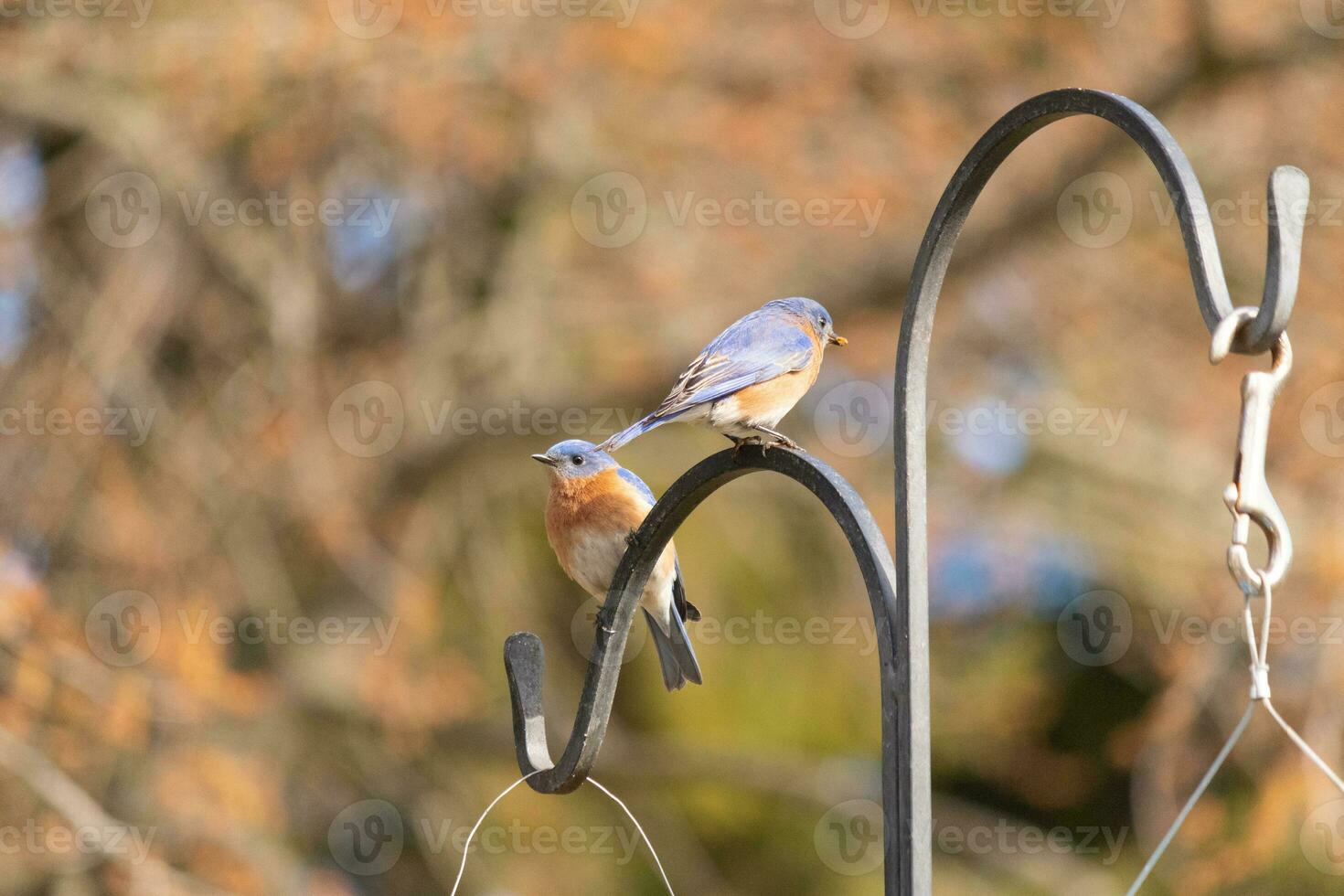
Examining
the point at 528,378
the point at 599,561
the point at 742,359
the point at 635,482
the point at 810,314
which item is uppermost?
the point at 528,378

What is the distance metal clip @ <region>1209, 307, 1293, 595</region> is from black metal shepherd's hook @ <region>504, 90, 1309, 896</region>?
26 millimetres

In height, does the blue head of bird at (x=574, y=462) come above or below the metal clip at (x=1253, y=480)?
above

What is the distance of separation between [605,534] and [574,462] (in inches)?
8.5

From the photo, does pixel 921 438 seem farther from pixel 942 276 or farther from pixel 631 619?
pixel 631 619

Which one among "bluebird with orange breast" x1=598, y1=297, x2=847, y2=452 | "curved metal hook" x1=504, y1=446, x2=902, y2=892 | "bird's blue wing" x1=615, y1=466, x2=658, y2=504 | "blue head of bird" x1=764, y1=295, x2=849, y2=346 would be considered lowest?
"curved metal hook" x1=504, y1=446, x2=902, y2=892

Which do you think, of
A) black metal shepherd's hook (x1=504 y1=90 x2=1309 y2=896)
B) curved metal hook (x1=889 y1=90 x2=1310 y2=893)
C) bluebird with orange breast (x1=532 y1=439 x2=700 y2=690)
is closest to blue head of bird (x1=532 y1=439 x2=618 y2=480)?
bluebird with orange breast (x1=532 y1=439 x2=700 y2=690)

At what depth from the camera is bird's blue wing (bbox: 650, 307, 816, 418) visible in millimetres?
2475

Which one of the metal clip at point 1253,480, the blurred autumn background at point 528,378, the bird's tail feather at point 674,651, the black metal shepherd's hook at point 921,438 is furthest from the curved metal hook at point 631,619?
the blurred autumn background at point 528,378

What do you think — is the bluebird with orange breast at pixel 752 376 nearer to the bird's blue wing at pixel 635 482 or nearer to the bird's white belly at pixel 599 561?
the bird's white belly at pixel 599 561

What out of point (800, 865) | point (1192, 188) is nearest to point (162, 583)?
point (800, 865)

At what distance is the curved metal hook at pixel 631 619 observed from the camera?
4.99 ft

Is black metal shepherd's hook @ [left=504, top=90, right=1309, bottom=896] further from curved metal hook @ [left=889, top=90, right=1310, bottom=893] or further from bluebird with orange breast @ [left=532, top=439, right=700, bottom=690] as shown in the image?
bluebird with orange breast @ [left=532, top=439, right=700, bottom=690]

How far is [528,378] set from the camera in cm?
651

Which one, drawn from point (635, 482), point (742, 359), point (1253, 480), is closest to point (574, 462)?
point (635, 482)
